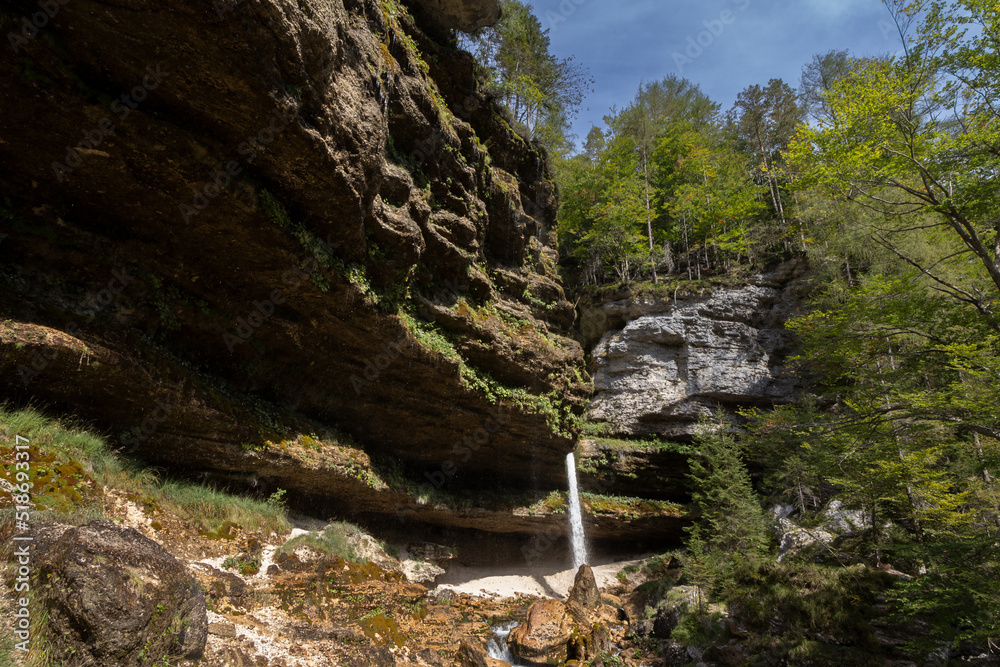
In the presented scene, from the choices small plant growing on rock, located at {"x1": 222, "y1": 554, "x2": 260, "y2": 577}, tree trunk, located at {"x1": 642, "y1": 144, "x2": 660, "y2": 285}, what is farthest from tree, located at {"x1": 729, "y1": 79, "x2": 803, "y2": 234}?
small plant growing on rock, located at {"x1": 222, "y1": 554, "x2": 260, "y2": 577}

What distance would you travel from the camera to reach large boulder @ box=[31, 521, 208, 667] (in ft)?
13.0

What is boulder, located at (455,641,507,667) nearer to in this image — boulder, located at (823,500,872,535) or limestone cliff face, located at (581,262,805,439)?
boulder, located at (823,500,872,535)

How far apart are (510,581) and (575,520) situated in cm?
345

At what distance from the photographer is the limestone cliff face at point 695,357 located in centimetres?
2045

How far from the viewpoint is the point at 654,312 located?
73.3 ft

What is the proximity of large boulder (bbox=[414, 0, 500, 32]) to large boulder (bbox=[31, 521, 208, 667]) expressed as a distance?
46.9 ft

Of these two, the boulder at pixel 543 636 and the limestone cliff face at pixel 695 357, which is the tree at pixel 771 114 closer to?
the limestone cliff face at pixel 695 357

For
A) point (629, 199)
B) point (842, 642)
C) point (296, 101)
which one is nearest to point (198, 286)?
point (296, 101)

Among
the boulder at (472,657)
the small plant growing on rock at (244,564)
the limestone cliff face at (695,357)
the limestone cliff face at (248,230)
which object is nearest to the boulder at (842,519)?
the limestone cliff face at (695,357)

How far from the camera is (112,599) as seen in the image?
4168mm

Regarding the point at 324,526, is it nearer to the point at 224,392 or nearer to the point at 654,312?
the point at 224,392

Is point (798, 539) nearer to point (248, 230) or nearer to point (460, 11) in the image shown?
point (248, 230)

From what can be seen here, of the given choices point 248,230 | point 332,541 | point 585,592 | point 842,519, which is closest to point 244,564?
point 332,541

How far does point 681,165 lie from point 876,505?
21.1 m
